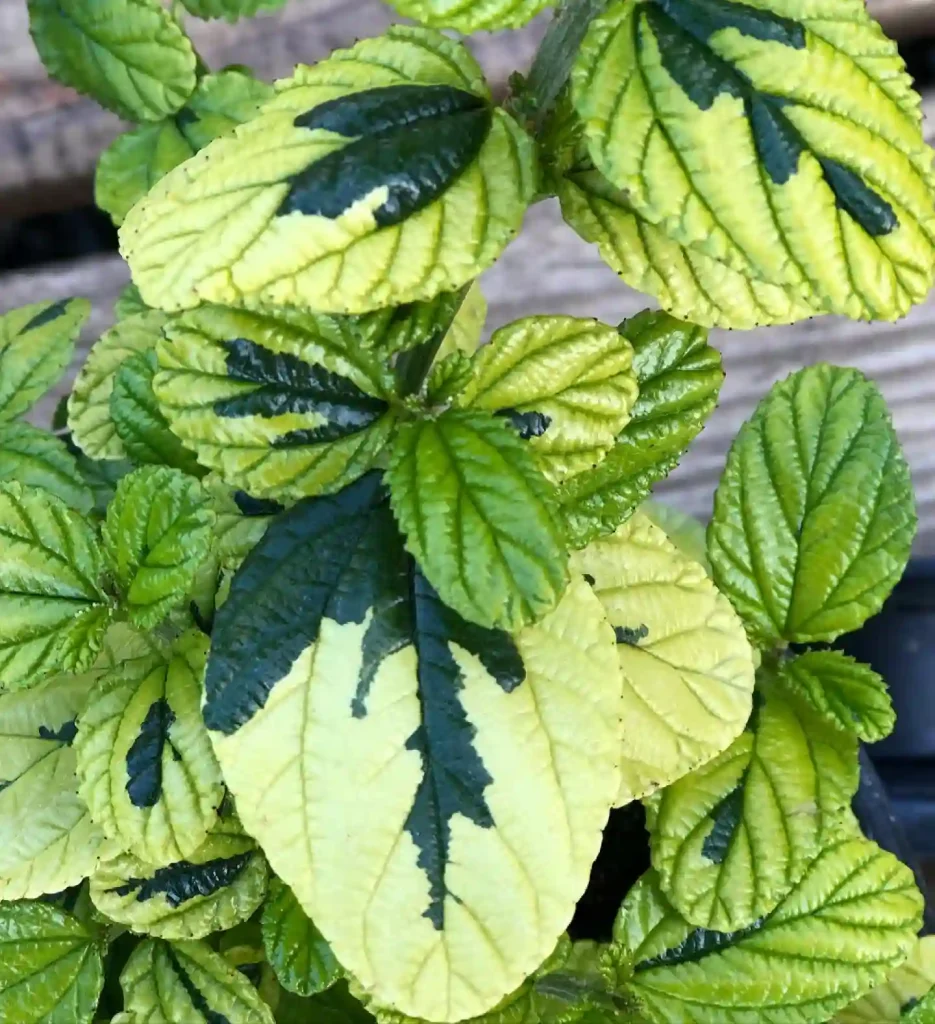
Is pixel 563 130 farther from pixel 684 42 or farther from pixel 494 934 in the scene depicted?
pixel 494 934

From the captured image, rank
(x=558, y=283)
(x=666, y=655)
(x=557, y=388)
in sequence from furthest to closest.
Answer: (x=558, y=283) < (x=666, y=655) < (x=557, y=388)

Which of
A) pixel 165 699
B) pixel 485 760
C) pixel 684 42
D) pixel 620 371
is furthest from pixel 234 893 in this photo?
pixel 684 42

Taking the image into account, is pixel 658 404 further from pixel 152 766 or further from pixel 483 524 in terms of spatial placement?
pixel 152 766

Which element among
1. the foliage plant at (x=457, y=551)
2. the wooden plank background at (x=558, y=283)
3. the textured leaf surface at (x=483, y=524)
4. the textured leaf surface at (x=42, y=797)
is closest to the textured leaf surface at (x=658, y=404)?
the foliage plant at (x=457, y=551)

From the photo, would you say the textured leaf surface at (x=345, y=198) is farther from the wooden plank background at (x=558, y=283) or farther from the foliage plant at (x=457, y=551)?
the wooden plank background at (x=558, y=283)

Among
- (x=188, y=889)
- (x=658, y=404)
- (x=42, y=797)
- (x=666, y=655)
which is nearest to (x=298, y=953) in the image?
(x=188, y=889)
